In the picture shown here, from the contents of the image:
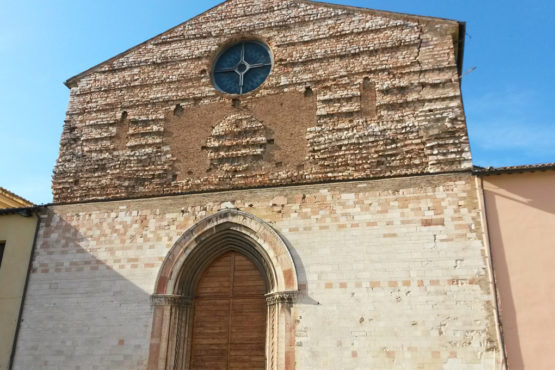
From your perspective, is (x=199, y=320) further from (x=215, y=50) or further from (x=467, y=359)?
(x=215, y=50)

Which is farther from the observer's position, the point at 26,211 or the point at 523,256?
the point at 26,211

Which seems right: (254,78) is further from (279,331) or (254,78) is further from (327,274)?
(279,331)

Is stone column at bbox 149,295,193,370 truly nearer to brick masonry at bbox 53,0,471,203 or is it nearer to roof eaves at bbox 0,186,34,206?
brick masonry at bbox 53,0,471,203

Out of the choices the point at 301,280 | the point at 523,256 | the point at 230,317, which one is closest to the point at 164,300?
the point at 230,317

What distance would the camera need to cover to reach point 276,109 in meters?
9.23

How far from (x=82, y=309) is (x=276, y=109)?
4.98 metres

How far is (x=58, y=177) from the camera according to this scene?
9.86 meters

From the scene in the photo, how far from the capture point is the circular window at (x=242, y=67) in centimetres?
984

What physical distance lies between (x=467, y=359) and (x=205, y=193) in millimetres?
4958

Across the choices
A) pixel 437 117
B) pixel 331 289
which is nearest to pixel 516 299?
pixel 331 289

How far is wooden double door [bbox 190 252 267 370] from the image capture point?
26.5ft

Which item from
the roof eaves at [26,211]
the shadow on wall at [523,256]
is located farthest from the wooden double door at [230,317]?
the shadow on wall at [523,256]

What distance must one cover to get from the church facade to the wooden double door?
0.03 meters

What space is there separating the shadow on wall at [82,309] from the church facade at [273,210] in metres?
0.03
